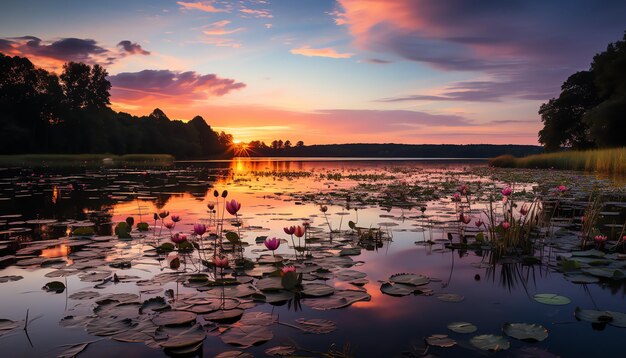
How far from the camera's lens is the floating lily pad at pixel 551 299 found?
3891 mm

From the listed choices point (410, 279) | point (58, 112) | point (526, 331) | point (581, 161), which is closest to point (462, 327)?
point (526, 331)

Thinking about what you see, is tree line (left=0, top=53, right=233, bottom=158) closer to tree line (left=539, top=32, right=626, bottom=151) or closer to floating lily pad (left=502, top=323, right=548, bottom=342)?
floating lily pad (left=502, top=323, right=548, bottom=342)

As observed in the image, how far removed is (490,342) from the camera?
2988 mm

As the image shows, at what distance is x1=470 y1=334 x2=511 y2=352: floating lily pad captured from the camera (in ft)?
9.54

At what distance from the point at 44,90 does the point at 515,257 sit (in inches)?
3108

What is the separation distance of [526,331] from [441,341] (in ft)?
2.40

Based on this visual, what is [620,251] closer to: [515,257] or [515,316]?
[515,257]

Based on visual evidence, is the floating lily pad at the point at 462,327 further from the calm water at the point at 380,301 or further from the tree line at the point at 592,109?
the tree line at the point at 592,109

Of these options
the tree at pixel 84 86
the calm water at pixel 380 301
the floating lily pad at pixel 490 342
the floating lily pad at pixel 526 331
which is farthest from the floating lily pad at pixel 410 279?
the tree at pixel 84 86

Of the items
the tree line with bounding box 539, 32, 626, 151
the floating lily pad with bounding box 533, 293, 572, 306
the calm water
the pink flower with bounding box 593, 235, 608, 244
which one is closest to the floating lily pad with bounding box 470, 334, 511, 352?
the calm water

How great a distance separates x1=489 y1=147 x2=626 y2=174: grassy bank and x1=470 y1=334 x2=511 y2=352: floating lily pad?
87.6ft

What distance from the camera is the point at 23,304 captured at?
154 inches

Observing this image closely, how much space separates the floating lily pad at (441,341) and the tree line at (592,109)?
132 feet

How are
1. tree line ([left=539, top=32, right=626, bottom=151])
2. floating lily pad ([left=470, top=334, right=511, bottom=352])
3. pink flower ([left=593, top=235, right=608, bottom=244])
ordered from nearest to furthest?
floating lily pad ([left=470, top=334, right=511, bottom=352]), pink flower ([left=593, top=235, right=608, bottom=244]), tree line ([left=539, top=32, right=626, bottom=151])
